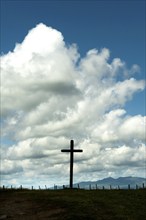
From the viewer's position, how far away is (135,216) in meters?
34.8

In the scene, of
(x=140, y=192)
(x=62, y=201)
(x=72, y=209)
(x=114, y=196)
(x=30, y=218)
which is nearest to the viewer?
(x=30, y=218)

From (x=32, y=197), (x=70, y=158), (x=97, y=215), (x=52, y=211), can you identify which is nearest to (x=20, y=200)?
(x=32, y=197)

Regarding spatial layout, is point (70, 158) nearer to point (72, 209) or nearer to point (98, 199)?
point (98, 199)

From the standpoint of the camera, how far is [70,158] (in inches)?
2213

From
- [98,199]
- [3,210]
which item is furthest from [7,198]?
[98,199]

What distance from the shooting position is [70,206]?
117ft

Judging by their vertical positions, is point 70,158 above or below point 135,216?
above

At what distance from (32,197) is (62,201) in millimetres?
5074

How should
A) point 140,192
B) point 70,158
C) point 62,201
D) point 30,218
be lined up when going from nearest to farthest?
1. point 30,218
2. point 62,201
3. point 140,192
4. point 70,158

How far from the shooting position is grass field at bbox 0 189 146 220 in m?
32.9

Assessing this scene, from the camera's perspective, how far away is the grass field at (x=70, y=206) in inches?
1294

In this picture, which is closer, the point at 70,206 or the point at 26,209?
the point at 70,206

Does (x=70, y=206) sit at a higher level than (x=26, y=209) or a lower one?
higher

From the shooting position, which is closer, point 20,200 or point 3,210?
point 3,210
